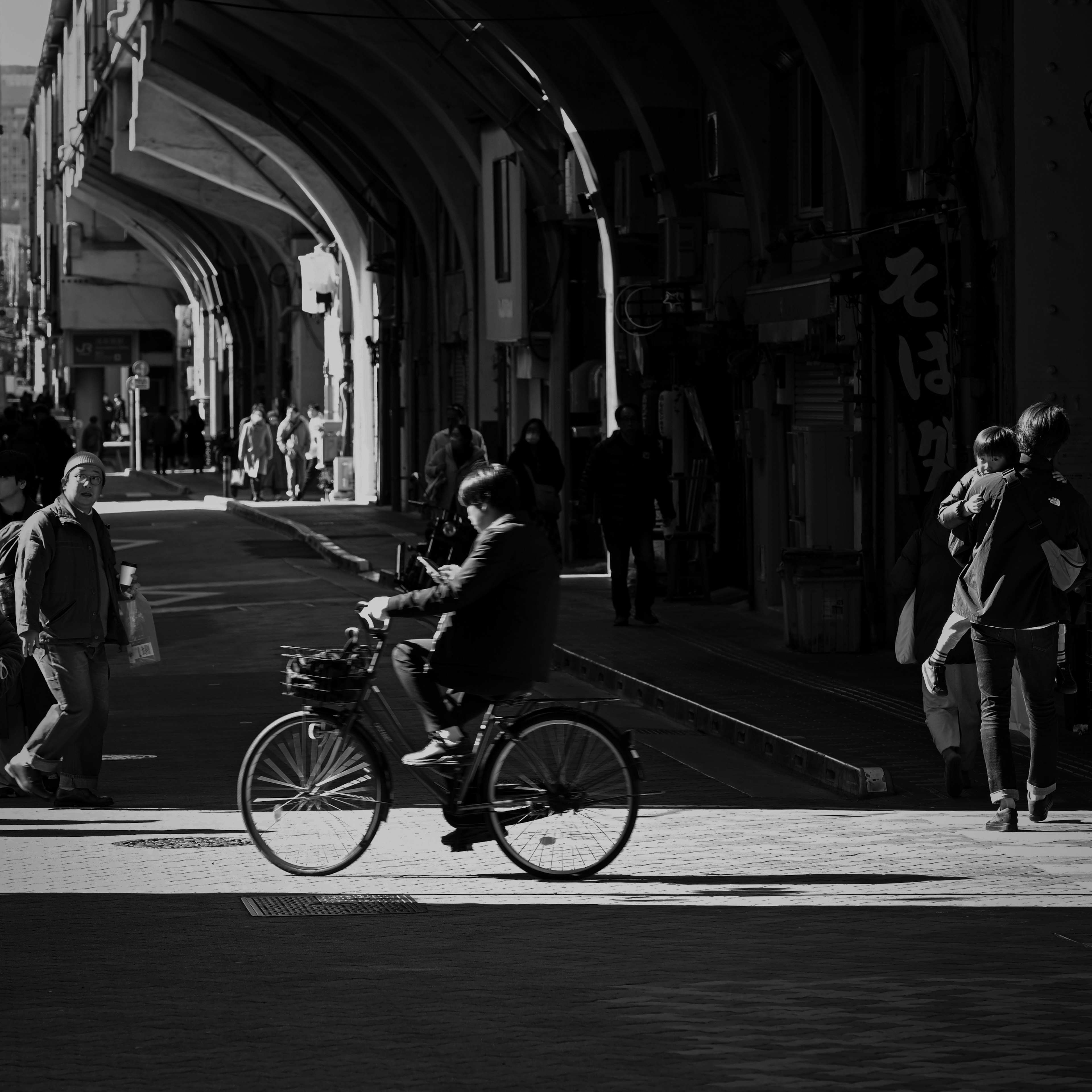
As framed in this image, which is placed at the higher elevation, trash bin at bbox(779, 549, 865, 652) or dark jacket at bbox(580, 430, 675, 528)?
dark jacket at bbox(580, 430, 675, 528)

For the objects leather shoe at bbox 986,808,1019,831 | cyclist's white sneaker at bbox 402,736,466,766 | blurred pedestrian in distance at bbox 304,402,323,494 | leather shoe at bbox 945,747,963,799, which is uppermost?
blurred pedestrian in distance at bbox 304,402,323,494

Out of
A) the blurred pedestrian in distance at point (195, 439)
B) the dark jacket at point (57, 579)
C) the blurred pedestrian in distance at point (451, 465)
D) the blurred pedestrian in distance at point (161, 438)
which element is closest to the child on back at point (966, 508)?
the dark jacket at point (57, 579)

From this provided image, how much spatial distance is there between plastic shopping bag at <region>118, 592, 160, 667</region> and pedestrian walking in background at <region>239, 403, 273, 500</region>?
2932 centimetres

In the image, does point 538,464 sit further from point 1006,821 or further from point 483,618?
point 483,618

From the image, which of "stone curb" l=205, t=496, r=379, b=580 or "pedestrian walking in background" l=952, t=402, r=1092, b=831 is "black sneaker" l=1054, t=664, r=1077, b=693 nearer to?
"pedestrian walking in background" l=952, t=402, r=1092, b=831

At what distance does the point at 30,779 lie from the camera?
10.3 m

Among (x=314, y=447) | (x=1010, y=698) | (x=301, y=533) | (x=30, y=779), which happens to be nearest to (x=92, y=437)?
(x=314, y=447)

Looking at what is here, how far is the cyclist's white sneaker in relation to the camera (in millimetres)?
8367

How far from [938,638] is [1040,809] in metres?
1.32

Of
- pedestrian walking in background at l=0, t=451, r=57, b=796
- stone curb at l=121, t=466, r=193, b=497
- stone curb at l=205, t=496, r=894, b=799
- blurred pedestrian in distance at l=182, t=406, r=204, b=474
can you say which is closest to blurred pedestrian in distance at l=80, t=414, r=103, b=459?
stone curb at l=121, t=466, r=193, b=497

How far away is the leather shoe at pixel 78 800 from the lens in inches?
403

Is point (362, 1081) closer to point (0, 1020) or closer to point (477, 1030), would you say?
point (477, 1030)

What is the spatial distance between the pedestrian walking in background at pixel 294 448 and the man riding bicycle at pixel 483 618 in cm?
3147

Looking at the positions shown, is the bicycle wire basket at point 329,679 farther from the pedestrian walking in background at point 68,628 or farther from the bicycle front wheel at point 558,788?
the pedestrian walking in background at point 68,628
